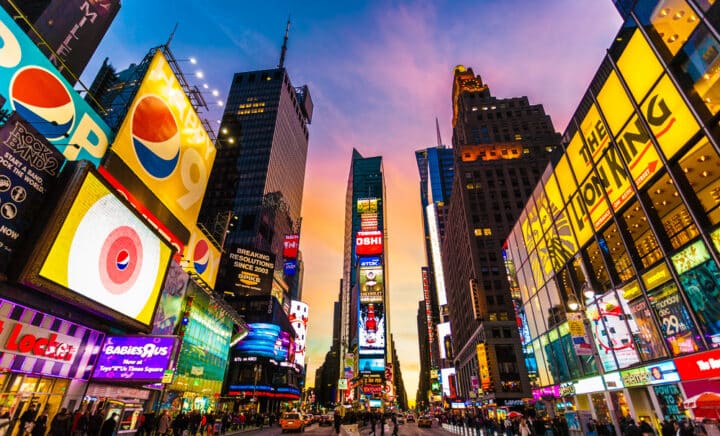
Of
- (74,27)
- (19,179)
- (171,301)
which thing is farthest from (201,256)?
(74,27)

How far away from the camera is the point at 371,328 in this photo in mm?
121688

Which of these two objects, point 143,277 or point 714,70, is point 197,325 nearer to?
point 143,277

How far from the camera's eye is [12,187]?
12953 millimetres

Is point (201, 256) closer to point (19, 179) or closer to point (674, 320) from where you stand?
point (19, 179)

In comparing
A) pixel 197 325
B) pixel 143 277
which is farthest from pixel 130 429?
pixel 197 325

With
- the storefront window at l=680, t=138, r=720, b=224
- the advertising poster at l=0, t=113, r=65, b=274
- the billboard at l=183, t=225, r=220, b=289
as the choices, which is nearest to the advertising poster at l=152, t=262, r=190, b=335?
the billboard at l=183, t=225, r=220, b=289

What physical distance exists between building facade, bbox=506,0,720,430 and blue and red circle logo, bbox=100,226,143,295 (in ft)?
75.8

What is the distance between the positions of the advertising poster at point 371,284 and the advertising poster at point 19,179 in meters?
111

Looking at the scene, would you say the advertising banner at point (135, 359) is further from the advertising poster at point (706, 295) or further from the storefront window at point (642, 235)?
the storefront window at point (642, 235)

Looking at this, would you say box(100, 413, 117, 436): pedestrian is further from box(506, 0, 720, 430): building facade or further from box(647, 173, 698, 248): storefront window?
box(647, 173, 698, 248): storefront window

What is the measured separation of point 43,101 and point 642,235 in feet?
112

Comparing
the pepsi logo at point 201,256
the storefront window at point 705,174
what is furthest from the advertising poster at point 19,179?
the storefront window at point 705,174

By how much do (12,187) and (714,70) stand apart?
1158 inches

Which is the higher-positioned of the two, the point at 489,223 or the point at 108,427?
the point at 489,223
